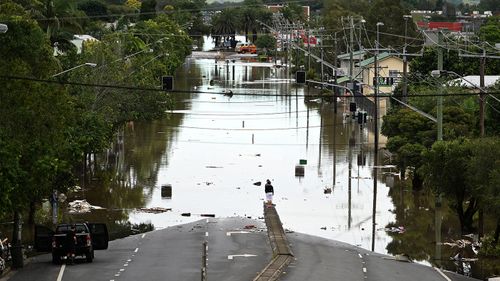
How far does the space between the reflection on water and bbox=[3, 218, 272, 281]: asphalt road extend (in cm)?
576

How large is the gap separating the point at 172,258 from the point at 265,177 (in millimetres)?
34153

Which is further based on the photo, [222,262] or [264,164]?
[264,164]

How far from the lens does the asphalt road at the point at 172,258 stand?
4509 centimetres

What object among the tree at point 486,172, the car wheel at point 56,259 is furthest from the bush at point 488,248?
the car wheel at point 56,259

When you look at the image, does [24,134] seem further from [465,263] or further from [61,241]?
[465,263]

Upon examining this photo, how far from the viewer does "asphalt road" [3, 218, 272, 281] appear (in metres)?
45.1

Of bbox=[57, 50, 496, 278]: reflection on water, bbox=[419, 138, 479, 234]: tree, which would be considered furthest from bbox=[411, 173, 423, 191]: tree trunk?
bbox=[419, 138, 479, 234]: tree

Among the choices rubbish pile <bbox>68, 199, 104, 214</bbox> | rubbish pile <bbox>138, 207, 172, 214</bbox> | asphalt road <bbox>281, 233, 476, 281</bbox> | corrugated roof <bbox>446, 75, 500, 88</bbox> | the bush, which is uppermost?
corrugated roof <bbox>446, 75, 500, 88</bbox>

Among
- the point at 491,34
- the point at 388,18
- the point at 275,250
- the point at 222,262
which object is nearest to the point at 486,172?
the point at 275,250

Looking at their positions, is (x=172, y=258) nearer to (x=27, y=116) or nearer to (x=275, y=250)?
(x=275, y=250)

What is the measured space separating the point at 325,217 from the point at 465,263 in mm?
15248

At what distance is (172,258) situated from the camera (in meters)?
49.7

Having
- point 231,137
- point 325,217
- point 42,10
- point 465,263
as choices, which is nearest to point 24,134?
point 465,263

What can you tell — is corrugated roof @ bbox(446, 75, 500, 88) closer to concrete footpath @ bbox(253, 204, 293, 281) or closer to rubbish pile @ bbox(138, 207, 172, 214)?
rubbish pile @ bbox(138, 207, 172, 214)
